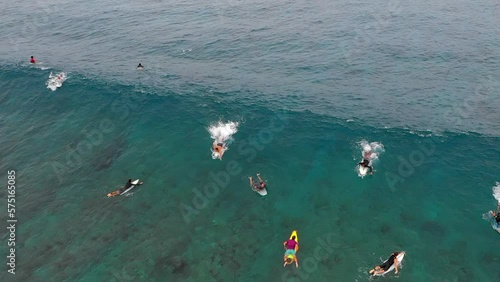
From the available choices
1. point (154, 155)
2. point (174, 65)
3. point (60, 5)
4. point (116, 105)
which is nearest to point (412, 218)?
point (154, 155)

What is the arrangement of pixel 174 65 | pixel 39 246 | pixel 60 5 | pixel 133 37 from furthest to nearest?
pixel 60 5
pixel 133 37
pixel 174 65
pixel 39 246

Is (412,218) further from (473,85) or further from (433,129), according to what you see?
(473,85)

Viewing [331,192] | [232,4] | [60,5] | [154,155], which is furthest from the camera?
[60,5]

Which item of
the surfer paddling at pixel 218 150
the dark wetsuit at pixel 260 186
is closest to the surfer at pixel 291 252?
the dark wetsuit at pixel 260 186

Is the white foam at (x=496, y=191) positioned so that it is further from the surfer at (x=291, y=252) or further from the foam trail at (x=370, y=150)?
the surfer at (x=291, y=252)

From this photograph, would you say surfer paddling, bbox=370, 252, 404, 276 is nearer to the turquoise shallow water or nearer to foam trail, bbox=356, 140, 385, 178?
the turquoise shallow water

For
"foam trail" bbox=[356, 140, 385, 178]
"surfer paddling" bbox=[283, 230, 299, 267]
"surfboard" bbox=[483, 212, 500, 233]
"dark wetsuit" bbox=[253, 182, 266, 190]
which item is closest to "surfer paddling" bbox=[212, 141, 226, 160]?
"dark wetsuit" bbox=[253, 182, 266, 190]

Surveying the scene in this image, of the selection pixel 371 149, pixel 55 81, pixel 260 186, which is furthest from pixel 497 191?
A: pixel 55 81
